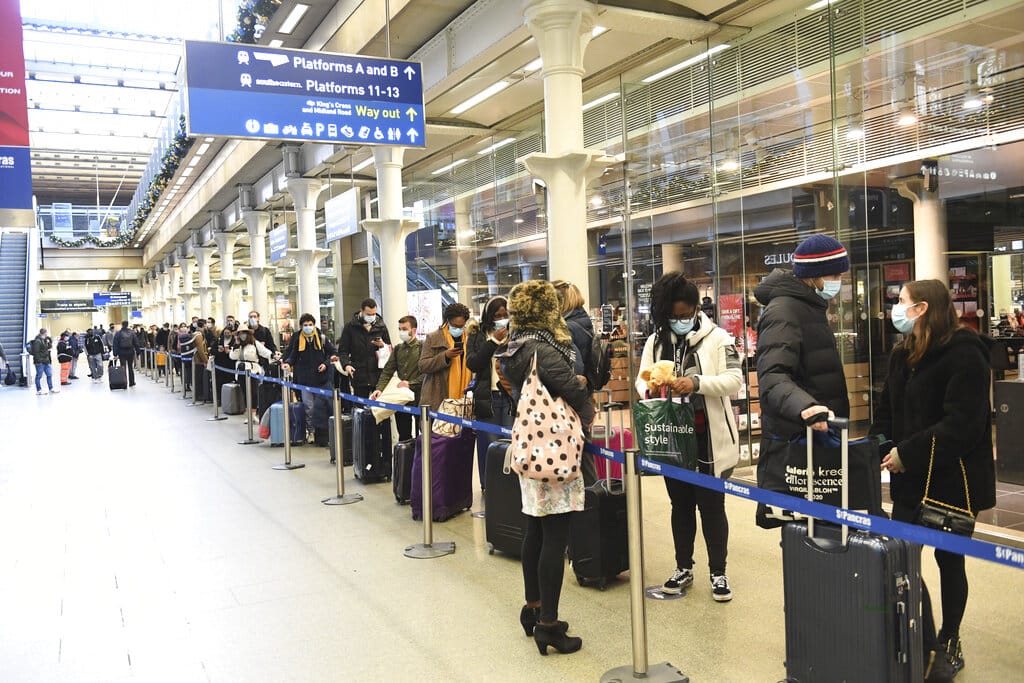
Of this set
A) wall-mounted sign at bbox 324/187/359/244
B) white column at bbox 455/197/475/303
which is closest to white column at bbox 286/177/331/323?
wall-mounted sign at bbox 324/187/359/244

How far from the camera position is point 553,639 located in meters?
3.72

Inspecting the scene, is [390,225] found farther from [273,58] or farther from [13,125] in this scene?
[13,125]

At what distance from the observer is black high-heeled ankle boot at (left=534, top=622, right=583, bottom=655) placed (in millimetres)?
3717

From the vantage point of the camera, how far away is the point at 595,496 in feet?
15.1

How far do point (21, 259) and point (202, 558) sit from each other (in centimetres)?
3098

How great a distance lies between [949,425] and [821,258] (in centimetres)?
82

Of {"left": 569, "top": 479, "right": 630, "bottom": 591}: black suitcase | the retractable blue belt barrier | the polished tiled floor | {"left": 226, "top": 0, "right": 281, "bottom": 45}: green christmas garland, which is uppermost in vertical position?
{"left": 226, "top": 0, "right": 281, "bottom": 45}: green christmas garland

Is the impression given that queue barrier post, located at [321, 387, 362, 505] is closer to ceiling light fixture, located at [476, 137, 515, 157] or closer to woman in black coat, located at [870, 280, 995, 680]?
woman in black coat, located at [870, 280, 995, 680]

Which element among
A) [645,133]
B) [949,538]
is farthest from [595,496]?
[645,133]

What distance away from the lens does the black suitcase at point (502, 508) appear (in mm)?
5223

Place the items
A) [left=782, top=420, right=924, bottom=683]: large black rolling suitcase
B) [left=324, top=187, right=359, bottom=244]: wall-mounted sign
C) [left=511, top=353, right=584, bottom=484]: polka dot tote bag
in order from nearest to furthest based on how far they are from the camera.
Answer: [left=782, top=420, right=924, bottom=683]: large black rolling suitcase < [left=511, top=353, right=584, bottom=484]: polka dot tote bag < [left=324, top=187, right=359, bottom=244]: wall-mounted sign

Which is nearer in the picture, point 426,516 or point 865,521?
point 865,521

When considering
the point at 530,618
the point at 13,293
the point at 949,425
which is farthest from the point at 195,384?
the point at 13,293

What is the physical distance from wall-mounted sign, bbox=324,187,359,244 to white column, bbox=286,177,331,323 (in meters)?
1.92
